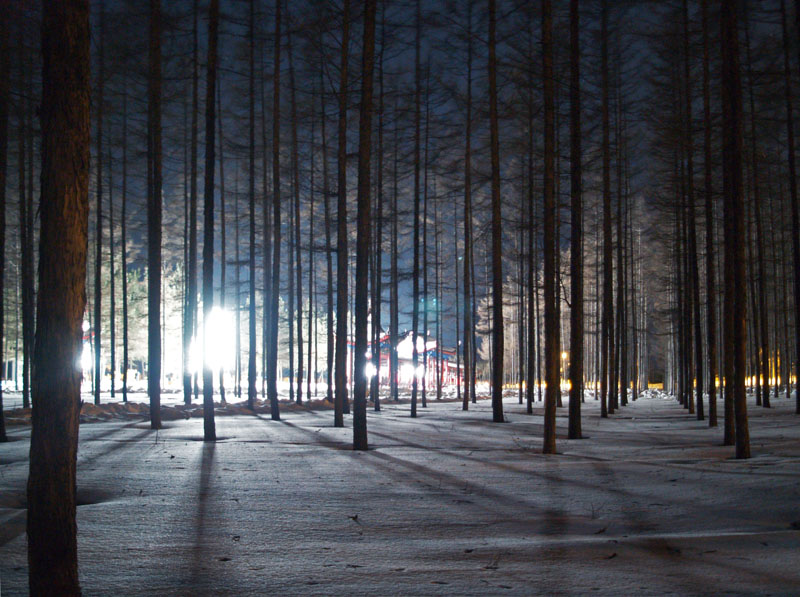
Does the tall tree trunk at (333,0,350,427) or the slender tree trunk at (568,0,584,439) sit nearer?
the slender tree trunk at (568,0,584,439)

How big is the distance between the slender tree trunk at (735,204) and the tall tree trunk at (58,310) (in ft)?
27.6

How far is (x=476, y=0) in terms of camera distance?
62.5 ft

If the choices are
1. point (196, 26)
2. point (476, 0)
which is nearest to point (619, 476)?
point (196, 26)

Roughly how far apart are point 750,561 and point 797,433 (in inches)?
373

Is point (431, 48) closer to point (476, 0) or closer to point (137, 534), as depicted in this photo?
point (476, 0)

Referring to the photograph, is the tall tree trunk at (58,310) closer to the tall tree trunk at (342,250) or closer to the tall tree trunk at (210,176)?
the tall tree trunk at (210,176)

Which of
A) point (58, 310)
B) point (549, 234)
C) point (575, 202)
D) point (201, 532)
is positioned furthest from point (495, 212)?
point (58, 310)

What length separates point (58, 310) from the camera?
9.89ft

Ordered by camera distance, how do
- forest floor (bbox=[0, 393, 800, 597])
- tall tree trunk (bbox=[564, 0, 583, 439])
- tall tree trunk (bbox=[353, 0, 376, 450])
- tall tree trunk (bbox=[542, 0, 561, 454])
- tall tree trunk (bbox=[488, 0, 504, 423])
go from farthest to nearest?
tall tree trunk (bbox=[488, 0, 504, 423]) < tall tree trunk (bbox=[564, 0, 583, 439]) < tall tree trunk (bbox=[353, 0, 376, 450]) < tall tree trunk (bbox=[542, 0, 561, 454]) < forest floor (bbox=[0, 393, 800, 597])

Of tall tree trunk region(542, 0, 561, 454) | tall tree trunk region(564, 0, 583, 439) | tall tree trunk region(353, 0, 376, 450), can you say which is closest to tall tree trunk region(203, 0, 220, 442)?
tall tree trunk region(353, 0, 376, 450)

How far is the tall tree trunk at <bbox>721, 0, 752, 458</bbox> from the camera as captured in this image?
8398 mm

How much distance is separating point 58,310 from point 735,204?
894cm

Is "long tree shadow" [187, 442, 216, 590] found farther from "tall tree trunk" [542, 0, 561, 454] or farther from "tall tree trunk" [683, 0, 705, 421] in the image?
"tall tree trunk" [683, 0, 705, 421]

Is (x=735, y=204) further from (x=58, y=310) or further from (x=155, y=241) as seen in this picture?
(x=155, y=241)
